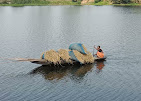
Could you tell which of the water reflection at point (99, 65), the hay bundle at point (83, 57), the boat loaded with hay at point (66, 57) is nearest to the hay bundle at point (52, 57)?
the boat loaded with hay at point (66, 57)

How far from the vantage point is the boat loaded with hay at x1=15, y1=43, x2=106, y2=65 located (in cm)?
3838

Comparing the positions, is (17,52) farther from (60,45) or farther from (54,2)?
(54,2)

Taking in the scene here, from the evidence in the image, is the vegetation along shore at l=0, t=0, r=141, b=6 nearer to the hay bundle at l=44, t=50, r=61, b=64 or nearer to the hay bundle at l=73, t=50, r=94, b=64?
the hay bundle at l=73, t=50, r=94, b=64

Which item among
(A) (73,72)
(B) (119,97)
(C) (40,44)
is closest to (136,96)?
(B) (119,97)

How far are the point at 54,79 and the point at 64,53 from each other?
578cm

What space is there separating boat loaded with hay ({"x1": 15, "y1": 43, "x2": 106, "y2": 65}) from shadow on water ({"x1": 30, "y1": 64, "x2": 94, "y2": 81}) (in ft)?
2.48

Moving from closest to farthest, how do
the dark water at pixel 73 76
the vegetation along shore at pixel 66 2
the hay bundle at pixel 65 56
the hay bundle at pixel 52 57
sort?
1. the dark water at pixel 73 76
2. the hay bundle at pixel 52 57
3. the hay bundle at pixel 65 56
4. the vegetation along shore at pixel 66 2

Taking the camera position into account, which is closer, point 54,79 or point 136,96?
point 136,96

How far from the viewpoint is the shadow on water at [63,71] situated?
35819 millimetres

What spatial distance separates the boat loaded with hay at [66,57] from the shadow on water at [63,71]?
2.48ft

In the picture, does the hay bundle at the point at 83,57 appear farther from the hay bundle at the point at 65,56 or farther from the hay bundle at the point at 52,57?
the hay bundle at the point at 52,57

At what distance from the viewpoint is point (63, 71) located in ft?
124

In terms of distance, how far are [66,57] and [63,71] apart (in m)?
2.46

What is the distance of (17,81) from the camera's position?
33.8 metres
